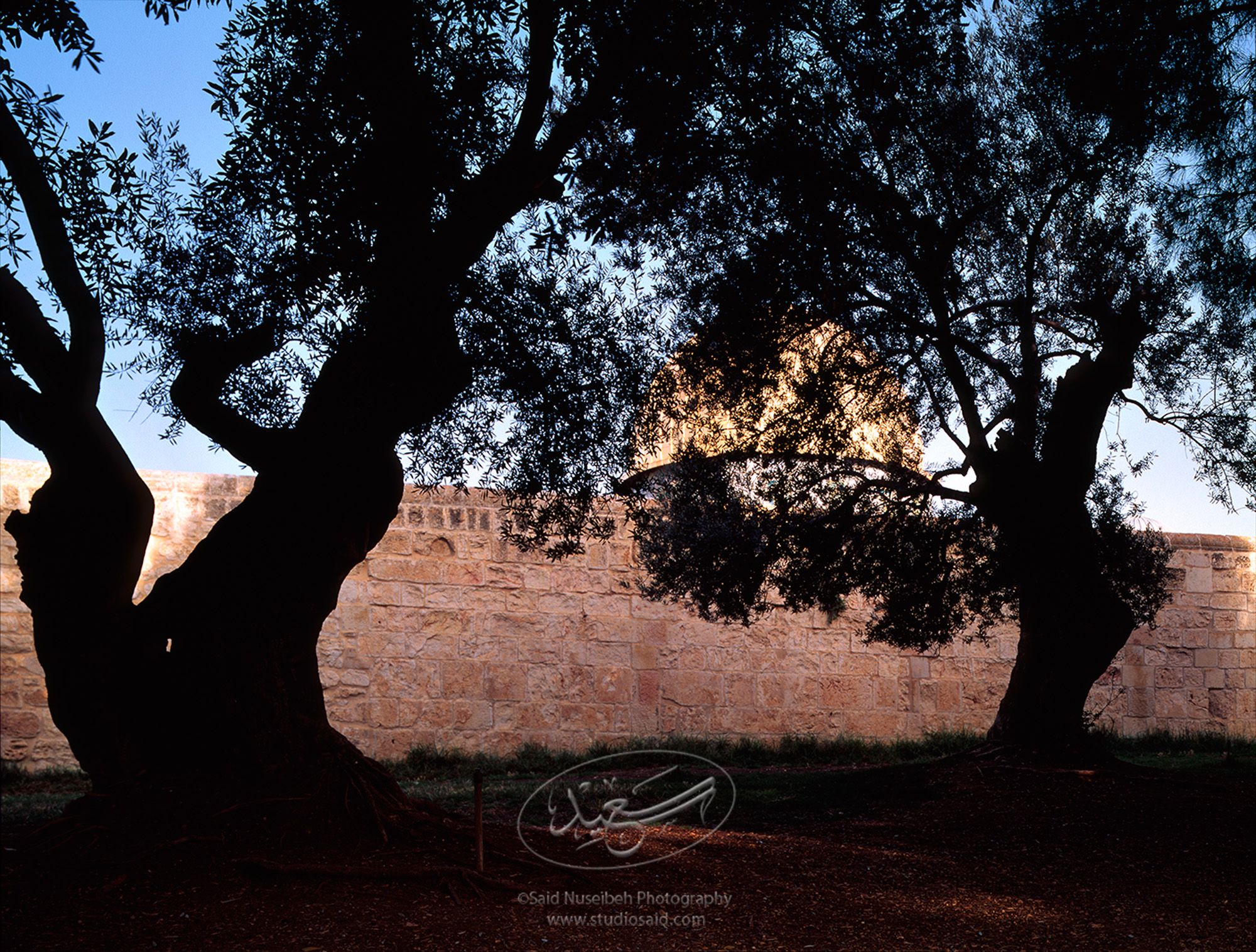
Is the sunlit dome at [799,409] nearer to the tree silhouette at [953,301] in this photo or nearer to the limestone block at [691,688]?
the tree silhouette at [953,301]

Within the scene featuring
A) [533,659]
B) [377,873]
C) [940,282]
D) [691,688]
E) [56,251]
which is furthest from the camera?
[691,688]

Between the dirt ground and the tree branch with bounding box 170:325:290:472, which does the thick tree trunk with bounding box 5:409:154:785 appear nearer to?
the tree branch with bounding box 170:325:290:472

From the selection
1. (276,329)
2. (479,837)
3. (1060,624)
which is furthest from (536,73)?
(1060,624)

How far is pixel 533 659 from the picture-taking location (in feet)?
37.8

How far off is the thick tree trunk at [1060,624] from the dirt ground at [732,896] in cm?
143

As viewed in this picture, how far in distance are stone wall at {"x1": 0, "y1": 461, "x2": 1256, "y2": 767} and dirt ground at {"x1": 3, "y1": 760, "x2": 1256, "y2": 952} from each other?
4.55m

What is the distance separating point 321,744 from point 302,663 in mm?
421

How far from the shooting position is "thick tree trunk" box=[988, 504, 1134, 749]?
7.96m

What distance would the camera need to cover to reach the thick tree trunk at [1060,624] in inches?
313

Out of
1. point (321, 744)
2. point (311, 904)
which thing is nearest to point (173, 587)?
point (321, 744)

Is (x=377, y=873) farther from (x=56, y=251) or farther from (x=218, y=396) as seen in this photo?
(x=56, y=251)

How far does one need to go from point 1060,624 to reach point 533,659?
5.51 metres

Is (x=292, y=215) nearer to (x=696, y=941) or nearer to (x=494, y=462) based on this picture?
(x=494, y=462)

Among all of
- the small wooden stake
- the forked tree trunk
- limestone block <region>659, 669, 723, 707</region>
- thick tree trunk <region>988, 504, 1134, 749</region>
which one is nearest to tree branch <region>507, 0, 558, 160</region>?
the forked tree trunk
